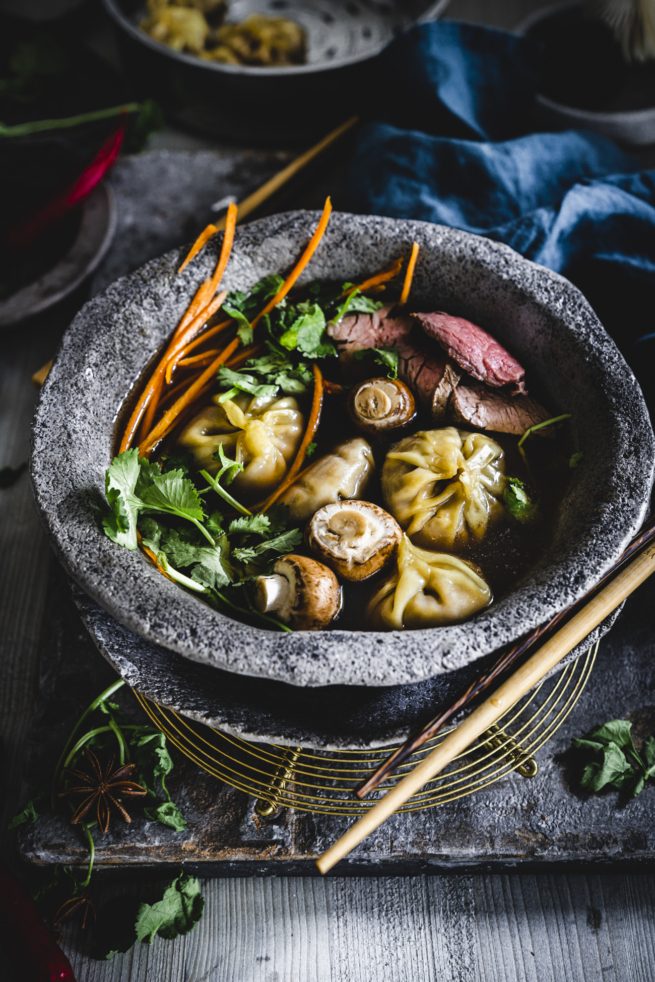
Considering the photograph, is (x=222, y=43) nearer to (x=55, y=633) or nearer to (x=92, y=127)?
(x=92, y=127)

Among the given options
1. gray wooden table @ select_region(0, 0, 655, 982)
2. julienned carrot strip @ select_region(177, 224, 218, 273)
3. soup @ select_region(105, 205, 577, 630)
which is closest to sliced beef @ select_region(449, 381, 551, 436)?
soup @ select_region(105, 205, 577, 630)

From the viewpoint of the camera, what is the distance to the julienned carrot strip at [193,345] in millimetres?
2477

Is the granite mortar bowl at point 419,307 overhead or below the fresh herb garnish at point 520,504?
overhead

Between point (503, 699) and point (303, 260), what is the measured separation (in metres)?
1.34

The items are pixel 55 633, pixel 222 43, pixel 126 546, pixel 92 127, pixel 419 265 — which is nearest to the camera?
pixel 126 546

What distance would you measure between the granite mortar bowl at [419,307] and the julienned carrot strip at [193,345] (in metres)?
0.08

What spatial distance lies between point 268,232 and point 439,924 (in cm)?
200

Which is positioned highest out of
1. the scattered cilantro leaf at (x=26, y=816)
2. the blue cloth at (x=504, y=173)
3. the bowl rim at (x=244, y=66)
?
the bowl rim at (x=244, y=66)

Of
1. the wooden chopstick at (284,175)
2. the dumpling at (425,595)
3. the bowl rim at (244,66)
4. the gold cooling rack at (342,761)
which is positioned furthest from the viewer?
the bowl rim at (244,66)

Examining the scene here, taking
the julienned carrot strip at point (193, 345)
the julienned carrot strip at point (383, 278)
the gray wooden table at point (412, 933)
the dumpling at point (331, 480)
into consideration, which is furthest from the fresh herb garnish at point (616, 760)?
the julienned carrot strip at point (193, 345)

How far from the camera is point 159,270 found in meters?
2.48

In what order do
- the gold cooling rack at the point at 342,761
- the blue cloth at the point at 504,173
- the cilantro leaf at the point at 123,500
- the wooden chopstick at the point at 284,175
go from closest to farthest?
1. the cilantro leaf at the point at 123,500
2. the gold cooling rack at the point at 342,761
3. the blue cloth at the point at 504,173
4. the wooden chopstick at the point at 284,175

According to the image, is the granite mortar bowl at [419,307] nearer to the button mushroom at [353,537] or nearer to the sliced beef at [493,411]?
the sliced beef at [493,411]

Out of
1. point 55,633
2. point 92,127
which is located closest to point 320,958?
point 55,633
